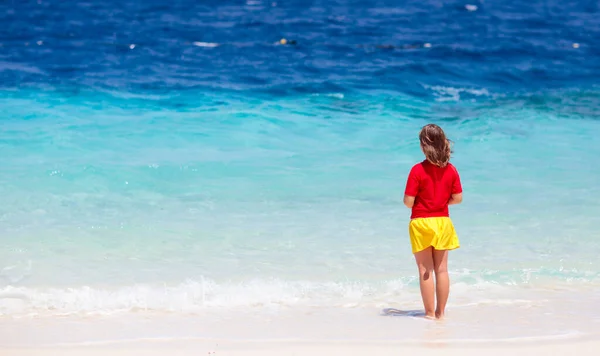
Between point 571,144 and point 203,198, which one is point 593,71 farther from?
point 203,198

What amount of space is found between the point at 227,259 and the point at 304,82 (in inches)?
378

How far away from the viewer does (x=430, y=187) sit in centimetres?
480

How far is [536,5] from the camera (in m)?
27.3

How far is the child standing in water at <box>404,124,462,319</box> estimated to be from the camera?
4.76 m

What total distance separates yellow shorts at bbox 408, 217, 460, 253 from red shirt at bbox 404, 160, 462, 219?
38 millimetres

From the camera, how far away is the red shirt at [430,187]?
479 cm

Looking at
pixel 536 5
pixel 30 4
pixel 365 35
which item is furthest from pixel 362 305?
pixel 30 4

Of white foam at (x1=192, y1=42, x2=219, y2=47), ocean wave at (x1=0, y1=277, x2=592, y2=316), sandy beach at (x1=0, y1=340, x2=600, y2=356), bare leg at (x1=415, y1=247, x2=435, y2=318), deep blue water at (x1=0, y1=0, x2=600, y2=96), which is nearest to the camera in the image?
sandy beach at (x1=0, y1=340, x2=600, y2=356)

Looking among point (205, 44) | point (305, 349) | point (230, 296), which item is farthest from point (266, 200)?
point (205, 44)

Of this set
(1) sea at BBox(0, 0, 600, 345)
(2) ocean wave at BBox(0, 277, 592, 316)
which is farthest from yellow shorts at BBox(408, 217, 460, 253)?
(2) ocean wave at BBox(0, 277, 592, 316)

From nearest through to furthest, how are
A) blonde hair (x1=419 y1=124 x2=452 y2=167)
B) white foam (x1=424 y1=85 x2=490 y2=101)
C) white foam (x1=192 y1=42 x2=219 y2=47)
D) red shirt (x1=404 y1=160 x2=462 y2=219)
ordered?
blonde hair (x1=419 y1=124 x2=452 y2=167) → red shirt (x1=404 y1=160 x2=462 y2=219) → white foam (x1=424 y1=85 x2=490 y2=101) → white foam (x1=192 y1=42 x2=219 y2=47)

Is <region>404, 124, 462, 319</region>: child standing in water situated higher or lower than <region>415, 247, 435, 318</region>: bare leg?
higher

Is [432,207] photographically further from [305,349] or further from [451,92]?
[451,92]

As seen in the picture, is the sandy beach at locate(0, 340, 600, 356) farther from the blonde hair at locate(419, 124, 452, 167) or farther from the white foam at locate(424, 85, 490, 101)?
the white foam at locate(424, 85, 490, 101)
